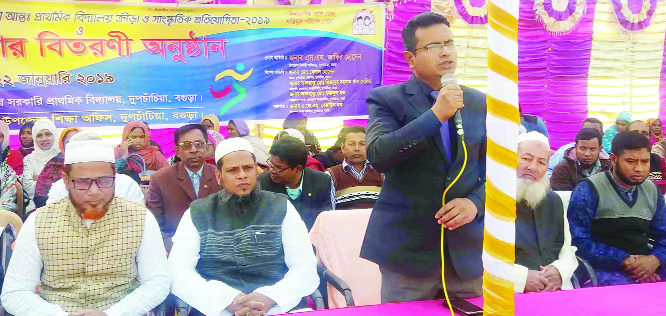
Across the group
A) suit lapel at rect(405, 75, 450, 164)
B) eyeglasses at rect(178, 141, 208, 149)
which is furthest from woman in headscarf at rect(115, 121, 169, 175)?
suit lapel at rect(405, 75, 450, 164)

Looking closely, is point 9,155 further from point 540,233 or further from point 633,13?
point 633,13

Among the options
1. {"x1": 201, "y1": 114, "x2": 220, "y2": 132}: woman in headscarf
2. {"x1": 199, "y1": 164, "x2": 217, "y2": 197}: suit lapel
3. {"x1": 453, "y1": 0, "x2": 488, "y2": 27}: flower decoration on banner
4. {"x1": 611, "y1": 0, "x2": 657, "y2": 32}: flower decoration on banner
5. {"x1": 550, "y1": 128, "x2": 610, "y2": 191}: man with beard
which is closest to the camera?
{"x1": 199, "y1": 164, "x2": 217, "y2": 197}: suit lapel

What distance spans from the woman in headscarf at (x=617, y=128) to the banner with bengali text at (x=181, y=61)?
3.04 metres

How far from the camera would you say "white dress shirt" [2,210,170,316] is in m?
2.35

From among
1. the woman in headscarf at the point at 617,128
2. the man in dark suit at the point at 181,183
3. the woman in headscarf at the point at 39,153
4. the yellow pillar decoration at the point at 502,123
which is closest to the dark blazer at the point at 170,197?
the man in dark suit at the point at 181,183

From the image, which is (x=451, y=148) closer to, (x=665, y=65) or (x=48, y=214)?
(x=48, y=214)

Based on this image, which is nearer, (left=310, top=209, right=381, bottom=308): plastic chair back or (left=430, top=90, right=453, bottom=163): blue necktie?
(left=430, top=90, right=453, bottom=163): blue necktie

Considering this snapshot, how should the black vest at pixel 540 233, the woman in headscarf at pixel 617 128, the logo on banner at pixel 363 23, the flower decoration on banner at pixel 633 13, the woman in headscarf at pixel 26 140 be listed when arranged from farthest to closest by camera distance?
the flower decoration on banner at pixel 633 13 → the logo on banner at pixel 363 23 → the woman in headscarf at pixel 617 128 → the woman in headscarf at pixel 26 140 → the black vest at pixel 540 233

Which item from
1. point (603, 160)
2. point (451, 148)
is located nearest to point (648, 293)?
point (451, 148)

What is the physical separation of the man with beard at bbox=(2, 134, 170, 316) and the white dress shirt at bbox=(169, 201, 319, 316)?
122mm

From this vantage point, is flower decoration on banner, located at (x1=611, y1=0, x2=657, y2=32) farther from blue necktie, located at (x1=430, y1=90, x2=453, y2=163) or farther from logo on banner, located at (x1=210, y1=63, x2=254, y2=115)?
blue necktie, located at (x1=430, y1=90, x2=453, y2=163)

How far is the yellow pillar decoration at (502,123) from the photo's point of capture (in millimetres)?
1190

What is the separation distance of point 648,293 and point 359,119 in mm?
6334

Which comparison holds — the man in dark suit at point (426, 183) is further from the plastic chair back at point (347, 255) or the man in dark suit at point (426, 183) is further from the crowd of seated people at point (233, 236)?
the plastic chair back at point (347, 255)
